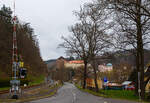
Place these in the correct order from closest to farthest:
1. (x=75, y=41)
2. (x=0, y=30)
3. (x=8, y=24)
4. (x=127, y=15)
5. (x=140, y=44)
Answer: (x=127, y=15) → (x=140, y=44) → (x=75, y=41) → (x=0, y=30) → (x=8, y=24)

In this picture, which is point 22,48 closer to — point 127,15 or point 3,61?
point 3,61

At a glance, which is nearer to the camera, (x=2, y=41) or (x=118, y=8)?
(x=118, y=8)

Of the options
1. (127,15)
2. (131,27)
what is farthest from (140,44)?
(127,15)

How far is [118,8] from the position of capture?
1753 centimetres

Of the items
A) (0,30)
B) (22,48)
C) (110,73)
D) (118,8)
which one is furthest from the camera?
(110,73)

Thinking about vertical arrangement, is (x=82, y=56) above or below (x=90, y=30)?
below

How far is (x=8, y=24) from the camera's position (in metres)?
60.6

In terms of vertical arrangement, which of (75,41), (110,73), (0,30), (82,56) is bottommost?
(110,73)

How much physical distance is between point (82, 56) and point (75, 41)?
3.32m

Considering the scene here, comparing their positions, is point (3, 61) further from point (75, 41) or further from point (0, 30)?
point (75, 41)

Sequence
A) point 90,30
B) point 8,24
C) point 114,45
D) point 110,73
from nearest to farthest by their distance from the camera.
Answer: point 114,45 → point 90,30 → point 8,24 → point 110,73

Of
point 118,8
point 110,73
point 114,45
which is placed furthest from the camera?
point 110,73

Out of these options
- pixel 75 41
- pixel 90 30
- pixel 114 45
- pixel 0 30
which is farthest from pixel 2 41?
pixel 114 45

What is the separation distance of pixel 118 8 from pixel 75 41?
29.7 m
